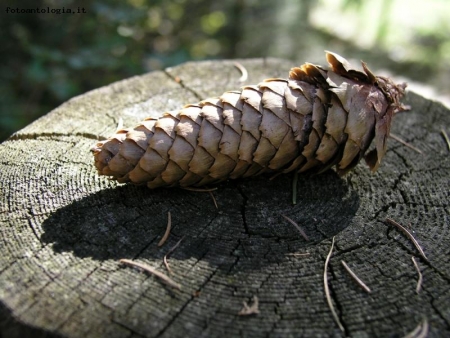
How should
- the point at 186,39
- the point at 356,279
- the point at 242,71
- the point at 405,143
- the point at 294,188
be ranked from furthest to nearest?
the point at 186,39, the point at 242,71, the point at 405,143, the point at 294,188, the point at 356,279

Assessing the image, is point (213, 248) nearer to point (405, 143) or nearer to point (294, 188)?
point (294, 188)

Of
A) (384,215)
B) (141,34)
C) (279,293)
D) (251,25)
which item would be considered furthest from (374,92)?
(251,25)

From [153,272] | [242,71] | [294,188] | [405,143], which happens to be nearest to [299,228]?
[294,188]

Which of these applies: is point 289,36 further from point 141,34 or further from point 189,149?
point 189,149

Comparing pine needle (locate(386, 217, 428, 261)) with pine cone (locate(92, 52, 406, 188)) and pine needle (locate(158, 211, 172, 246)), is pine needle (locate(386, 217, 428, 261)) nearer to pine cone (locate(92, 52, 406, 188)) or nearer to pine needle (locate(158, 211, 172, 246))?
pine cone (locate(92, 52, 406, 188))

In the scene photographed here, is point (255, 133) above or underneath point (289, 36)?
above

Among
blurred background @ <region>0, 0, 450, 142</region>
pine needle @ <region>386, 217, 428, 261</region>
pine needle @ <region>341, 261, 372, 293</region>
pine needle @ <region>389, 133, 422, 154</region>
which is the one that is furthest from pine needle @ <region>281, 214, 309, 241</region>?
blurred background @ <region>0, 0, 450, 142</region>

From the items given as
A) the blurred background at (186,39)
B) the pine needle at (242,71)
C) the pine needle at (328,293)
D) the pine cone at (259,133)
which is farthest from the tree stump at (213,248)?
the blurred background at (186,39)
